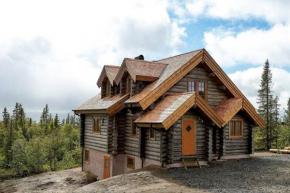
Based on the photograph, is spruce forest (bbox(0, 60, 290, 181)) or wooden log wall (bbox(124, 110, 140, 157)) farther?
spruce forest (bbox(0, 60, 290, 181))

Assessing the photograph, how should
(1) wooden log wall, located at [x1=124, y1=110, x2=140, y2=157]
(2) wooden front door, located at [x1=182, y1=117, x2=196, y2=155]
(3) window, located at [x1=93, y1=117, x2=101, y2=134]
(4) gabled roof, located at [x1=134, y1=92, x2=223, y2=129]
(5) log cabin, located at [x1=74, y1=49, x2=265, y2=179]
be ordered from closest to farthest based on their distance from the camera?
(4) gabled roof, located at [x1=134, y1=92, x2=223, y2=129]
(5) log cabin, located at [x1=74, y1=49, x2=265, y2=179]
(2) wooden front door, located at [x1=182, y1=117, x2=196, y2=155]
(1) wooden log wall, located at [x1=124, y1=110, x2=140, y2=157]
(3) window, located at [x1=93, y1=117, x2=101, y2=134]

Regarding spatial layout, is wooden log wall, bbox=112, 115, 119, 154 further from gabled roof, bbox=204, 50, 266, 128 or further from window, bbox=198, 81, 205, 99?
gabled roof, bbox=204, 50, 266, 128

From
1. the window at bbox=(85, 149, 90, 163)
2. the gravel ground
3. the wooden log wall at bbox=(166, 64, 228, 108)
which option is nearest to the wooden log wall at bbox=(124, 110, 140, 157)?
the wooden log wall at bbox=(166, 64, 228, 108)

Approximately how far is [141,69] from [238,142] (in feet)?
29.5

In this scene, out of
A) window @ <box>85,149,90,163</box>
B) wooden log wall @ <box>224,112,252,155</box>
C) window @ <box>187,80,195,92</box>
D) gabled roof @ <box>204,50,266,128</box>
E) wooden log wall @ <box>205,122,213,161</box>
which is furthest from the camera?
window @ <box>85,149,90,163</box>

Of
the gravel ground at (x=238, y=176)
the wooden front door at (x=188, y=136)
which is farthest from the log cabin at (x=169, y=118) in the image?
the gravel ground at (x=238, y=176)

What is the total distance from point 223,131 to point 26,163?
91.0 feet

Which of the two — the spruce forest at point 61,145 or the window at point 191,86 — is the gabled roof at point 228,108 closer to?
the window at point 191,86

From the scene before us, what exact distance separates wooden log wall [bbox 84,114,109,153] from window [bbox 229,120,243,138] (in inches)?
359

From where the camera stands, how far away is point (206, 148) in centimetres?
1958

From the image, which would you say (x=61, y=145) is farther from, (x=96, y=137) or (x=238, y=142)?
(x=238, y=142)

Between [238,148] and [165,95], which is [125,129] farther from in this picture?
[238,148]

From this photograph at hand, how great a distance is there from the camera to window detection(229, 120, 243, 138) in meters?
22.5

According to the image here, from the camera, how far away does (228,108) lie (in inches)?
842
